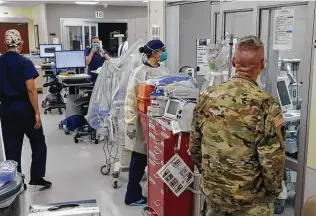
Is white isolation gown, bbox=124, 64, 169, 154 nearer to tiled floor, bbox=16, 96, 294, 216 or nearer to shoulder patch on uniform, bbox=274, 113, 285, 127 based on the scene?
tiled floor, bbox=16, 96, 294, 216

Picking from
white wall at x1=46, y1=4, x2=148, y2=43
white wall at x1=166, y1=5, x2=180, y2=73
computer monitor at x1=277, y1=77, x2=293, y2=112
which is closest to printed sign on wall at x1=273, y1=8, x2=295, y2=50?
computer monitor at x1=277, y1=77, x2=293, y2=112

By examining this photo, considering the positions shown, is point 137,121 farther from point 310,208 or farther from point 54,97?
point 54,97

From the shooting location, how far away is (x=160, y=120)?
9.21ft

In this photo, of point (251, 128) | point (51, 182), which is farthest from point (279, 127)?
point (51, 182)

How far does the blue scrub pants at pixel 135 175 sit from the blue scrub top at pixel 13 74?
3.86 feet

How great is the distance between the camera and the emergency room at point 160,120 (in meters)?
2.36

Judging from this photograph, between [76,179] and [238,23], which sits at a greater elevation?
[238,23]

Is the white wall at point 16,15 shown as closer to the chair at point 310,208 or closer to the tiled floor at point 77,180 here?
the tiled floor at point 77,180

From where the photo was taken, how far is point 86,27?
11.7 meters

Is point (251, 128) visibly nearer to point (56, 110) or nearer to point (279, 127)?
point (279, 127)

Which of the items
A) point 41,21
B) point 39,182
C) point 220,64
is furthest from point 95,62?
point 41,21

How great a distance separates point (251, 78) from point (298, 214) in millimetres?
1042

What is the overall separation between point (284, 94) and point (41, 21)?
10.3m

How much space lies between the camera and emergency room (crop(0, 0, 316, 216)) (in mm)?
2363
